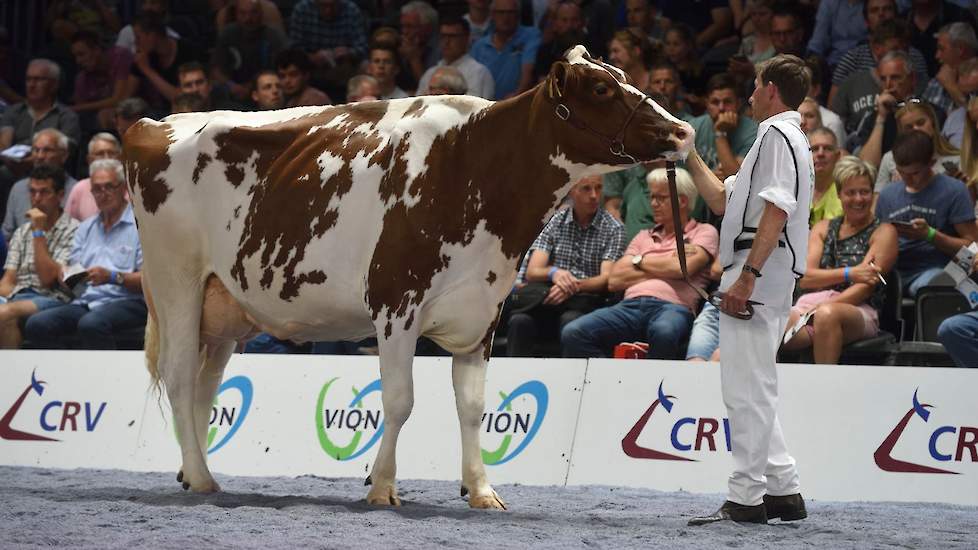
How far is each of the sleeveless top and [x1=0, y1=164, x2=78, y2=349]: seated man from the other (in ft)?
19.6

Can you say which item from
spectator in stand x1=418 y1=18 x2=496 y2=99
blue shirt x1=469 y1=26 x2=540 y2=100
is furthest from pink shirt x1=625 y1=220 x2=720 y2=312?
blue shirt x1=469 y1=26 x2=540 y2=100

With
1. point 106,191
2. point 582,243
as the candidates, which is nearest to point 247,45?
point 106,191

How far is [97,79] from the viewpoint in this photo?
14805 millimetres

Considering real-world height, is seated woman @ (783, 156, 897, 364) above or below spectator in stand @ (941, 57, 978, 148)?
below

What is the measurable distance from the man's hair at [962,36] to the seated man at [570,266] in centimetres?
302

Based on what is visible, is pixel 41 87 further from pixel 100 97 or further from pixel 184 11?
pixel 184 11

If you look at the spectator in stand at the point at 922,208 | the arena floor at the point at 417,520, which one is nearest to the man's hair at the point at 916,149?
the spectator in stand at the point at 922,208

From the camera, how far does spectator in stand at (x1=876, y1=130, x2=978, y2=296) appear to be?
924 cm

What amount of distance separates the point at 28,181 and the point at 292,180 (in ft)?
21.2

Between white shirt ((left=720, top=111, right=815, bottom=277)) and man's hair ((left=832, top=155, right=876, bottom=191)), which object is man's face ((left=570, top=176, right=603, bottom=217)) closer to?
man's hair ((left=832, top=155, right=876, bottom=191))

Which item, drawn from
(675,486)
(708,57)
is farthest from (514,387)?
(708,57)

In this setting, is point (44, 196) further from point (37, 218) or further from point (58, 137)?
point (58, 137)

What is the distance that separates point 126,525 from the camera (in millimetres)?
5660

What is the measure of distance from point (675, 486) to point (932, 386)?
4.90 feet
